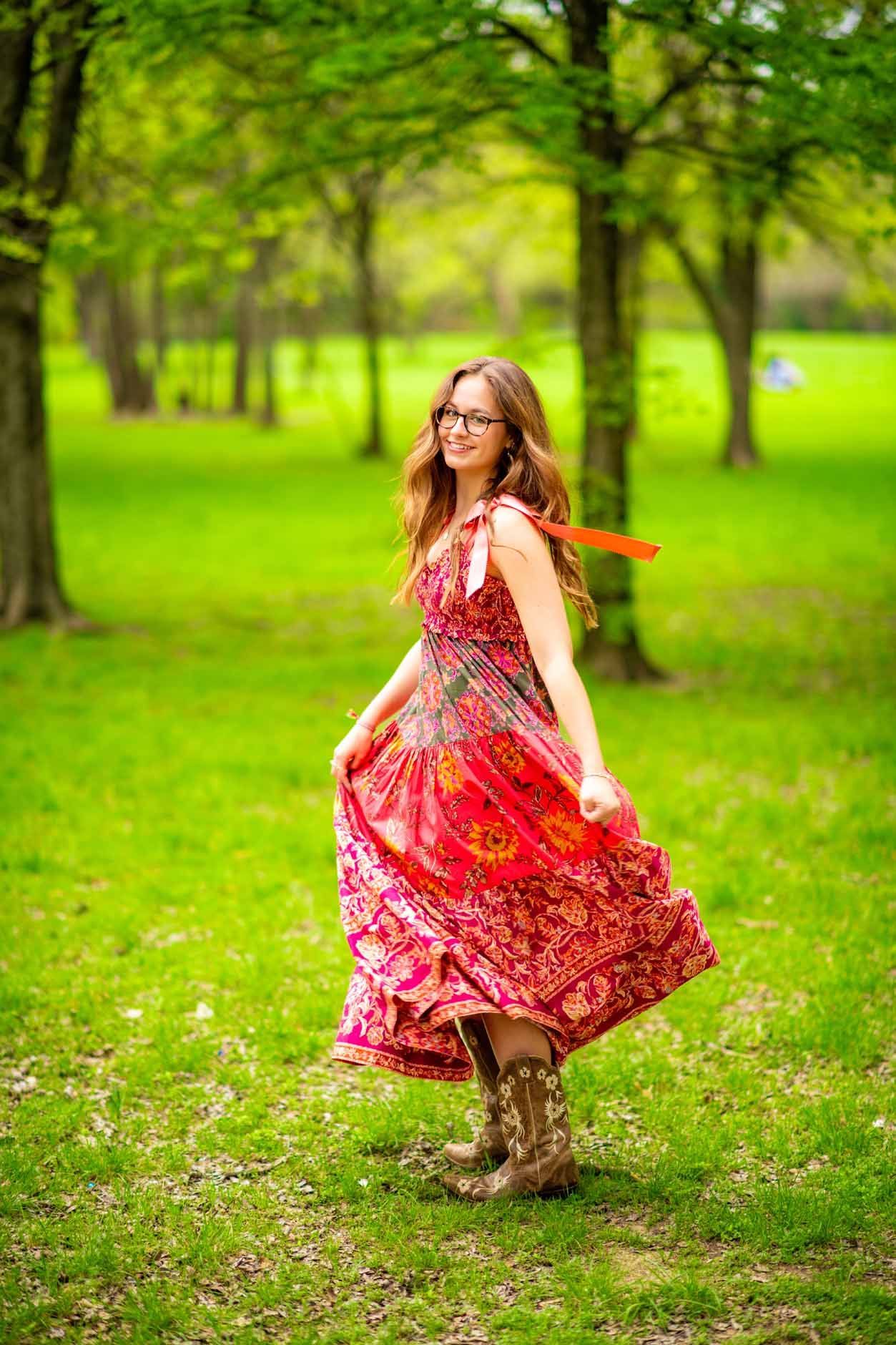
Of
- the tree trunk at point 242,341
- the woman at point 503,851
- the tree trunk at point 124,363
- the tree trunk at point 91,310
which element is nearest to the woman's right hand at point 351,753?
the woman at point 503,851

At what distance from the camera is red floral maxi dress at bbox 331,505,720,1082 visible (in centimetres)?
349

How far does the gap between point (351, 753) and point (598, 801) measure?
858 mm

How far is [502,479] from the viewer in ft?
12.2

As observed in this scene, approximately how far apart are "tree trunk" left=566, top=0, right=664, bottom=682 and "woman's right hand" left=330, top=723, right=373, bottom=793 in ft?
17.6

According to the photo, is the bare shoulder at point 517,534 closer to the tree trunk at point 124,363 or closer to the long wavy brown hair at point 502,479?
the long wavy brown hair at point 502,479

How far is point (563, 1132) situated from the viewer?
12.0 ft

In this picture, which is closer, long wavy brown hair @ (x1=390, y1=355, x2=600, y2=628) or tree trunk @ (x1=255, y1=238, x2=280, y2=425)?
long wavy brown hair @ (x1=390, y1=355, x2=600, y2=628)

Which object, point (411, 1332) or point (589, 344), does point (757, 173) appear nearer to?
point (589, 344)

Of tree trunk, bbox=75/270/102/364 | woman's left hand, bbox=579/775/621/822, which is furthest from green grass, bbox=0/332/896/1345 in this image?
tree trunk, bbox=75/270/102/364

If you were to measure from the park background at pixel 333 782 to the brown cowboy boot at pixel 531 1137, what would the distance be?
0.08 metres

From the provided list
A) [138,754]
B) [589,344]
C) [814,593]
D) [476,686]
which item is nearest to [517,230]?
[814,593]

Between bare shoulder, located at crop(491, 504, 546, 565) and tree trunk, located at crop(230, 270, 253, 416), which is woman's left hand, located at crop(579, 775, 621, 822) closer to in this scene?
bare shoulder, located at crop(491, 504, 546, 565)

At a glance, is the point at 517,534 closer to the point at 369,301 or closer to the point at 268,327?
the point at 369,301

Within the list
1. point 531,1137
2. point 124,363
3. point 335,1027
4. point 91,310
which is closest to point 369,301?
point 124,363
